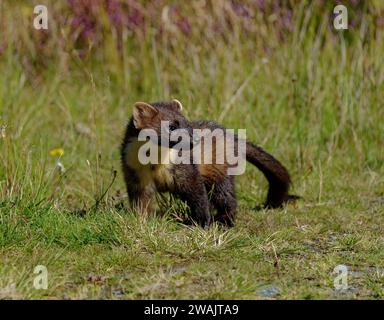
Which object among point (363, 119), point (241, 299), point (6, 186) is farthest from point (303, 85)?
point (241, 299)

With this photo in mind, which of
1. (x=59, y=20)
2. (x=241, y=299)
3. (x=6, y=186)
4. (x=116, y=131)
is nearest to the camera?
(x=241, y=299)

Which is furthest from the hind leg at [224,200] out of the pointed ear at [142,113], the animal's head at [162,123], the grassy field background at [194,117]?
the pointed ear at [142,113]

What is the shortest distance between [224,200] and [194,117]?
158 centimetres

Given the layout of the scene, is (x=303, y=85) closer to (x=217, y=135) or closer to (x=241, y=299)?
(x=217, y=135)

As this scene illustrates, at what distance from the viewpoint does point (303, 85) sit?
8781 mm

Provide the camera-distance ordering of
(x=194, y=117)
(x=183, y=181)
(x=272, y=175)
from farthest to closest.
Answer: (x=194, y=117) < (x=272, y=175) < (x=183, y=181)

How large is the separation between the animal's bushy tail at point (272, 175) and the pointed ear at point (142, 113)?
1.08 meters

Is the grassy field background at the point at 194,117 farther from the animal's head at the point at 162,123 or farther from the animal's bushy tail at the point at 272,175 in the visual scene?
the animal's head at the point at 162,123

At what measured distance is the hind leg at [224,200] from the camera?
6754 mm

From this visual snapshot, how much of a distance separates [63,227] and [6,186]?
28.9 inches

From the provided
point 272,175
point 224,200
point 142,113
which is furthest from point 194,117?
point 142,113

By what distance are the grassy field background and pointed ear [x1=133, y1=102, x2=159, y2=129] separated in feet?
1.18

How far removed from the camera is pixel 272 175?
725 centimetres

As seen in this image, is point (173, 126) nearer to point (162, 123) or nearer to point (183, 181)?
point (162, 123)
